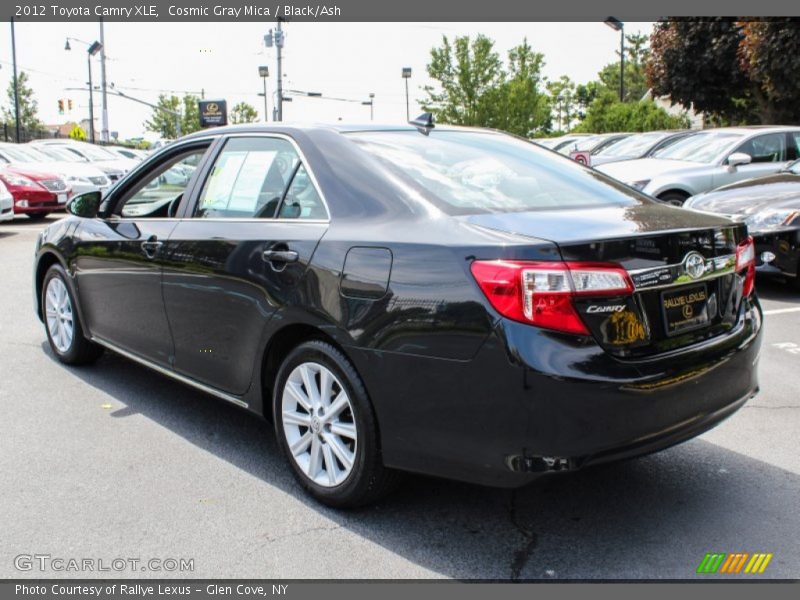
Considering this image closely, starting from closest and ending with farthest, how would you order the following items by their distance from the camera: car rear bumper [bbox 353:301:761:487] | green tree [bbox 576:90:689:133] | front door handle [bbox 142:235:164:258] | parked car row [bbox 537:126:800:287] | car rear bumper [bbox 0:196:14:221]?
car rear bumper [bbox 353:301:761:487]
front door handle [bbox 142:235:164:258]
parked car row [bbox 537:126:800:287]
car rear bumper [bbox 0:196:14:221]
green tree [bbox 576:90:689:133]

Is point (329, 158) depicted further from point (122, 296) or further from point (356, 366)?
point (122, 296)

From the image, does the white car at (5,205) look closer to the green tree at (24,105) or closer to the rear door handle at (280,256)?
the rear door handle at (280,256)

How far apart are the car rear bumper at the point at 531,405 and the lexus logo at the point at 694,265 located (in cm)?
28

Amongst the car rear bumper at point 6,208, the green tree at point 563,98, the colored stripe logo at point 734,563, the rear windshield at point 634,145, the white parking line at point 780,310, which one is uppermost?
the green tree at point 563,98

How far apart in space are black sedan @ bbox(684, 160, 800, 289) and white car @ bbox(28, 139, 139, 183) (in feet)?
54.8

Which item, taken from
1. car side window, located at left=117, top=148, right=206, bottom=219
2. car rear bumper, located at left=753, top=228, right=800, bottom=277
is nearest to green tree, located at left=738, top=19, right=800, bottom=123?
car rear bumper, located at left=753, top=228, right=800, bottom=277

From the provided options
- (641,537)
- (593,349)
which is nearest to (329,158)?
(593,349)

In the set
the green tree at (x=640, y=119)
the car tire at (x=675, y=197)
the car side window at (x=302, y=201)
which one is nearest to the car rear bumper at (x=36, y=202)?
the car tire at (x=675, y=197)

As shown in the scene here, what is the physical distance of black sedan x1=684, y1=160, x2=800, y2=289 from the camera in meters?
7.91

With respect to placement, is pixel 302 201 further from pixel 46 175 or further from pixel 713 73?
pixel 713 73

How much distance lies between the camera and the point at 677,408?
3.00 m

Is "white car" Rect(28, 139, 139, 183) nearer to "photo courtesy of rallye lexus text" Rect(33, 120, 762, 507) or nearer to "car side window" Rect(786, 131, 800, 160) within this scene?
"car side window" Rect(786, 131, 800, 160)

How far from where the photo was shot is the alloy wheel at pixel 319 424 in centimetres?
339

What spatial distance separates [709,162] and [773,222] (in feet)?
13.4
